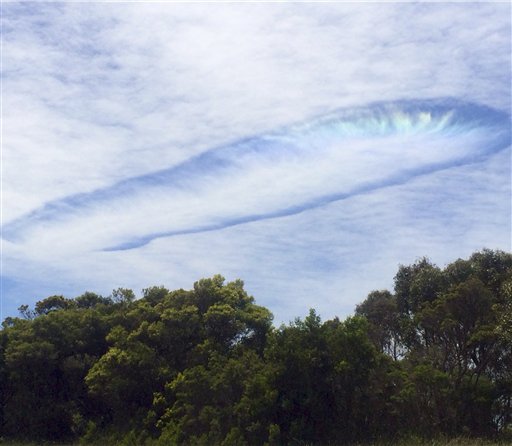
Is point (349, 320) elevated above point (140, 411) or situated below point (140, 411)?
above

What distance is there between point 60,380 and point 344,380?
721 inches

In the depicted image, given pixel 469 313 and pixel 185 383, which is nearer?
pixel 469 313

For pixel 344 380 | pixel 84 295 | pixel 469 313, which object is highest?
pixel 84 295

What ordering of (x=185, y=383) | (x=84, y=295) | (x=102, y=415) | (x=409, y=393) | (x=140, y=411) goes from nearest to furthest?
(x=409, y=393) → (x=185, y=383) → (x=140, y=411) → (x=102, y=415) → (x=84, y=295)

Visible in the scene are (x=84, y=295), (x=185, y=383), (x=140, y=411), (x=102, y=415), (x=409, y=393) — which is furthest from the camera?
(x=84, y=295)

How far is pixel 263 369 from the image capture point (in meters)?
26.4

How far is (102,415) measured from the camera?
34.0 metres

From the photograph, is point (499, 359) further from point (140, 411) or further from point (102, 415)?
point (102, 415)

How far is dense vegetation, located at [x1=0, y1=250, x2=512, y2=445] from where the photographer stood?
25109mm

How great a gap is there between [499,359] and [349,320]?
6.67m

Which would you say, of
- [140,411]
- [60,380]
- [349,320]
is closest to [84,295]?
[60,380]

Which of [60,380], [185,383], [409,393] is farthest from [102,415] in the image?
[409,393]

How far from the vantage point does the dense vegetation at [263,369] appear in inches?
989

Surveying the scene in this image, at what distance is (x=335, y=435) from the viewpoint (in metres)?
25.2
